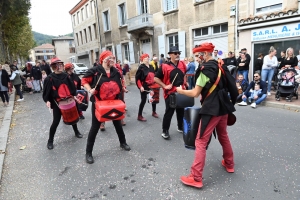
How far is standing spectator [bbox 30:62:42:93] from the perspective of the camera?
12438 mm

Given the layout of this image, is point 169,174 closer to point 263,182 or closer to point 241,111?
point 263,182

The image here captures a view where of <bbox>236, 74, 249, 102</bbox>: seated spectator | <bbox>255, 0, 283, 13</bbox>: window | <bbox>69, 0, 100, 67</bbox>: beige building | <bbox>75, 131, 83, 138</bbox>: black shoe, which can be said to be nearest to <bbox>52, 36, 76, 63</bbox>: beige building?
<bbox>69, 0, 100, 67</bbox>: beige building

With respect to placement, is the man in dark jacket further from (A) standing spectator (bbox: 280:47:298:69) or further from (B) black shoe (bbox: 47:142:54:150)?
(A) standing spectator (bbox: 280:47:298:69)

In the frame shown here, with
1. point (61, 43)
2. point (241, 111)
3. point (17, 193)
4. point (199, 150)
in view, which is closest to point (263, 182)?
point (199, 150)

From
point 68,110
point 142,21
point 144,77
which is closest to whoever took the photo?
point 68,110

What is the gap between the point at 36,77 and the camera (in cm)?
1253

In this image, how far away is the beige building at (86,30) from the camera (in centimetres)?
2797

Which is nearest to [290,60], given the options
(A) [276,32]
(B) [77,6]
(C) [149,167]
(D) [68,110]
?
(A) [276,32]

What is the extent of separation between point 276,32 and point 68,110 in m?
9.26

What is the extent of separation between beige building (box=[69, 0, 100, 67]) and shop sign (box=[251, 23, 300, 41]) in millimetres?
19580

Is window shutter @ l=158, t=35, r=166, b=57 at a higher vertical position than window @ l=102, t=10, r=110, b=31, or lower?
lower

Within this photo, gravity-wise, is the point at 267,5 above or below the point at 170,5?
below

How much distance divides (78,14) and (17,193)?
34.9m

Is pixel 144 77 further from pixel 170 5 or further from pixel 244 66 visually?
pixel 170 5
